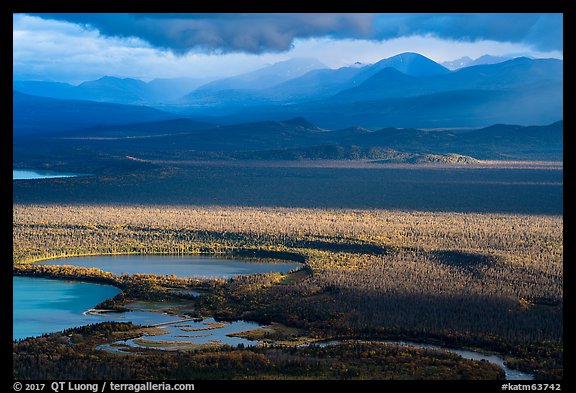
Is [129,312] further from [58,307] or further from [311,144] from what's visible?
[311,144]

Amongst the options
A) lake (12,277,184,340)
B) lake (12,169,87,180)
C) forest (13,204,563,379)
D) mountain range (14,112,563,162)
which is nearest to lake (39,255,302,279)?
forest (13,204,563,379)

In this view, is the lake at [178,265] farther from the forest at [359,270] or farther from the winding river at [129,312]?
the forest at [359,270]

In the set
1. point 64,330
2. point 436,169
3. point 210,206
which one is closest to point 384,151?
point 436,169

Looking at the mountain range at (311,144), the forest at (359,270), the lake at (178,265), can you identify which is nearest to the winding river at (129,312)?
the lake at (178,265)

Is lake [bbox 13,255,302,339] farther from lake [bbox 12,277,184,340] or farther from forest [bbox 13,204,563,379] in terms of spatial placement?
forest [bbox 13,204,563,379]

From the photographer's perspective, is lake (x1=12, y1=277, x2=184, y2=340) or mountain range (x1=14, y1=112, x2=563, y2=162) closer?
lake (x1=12, y1=277, x2=184, y2=340)
